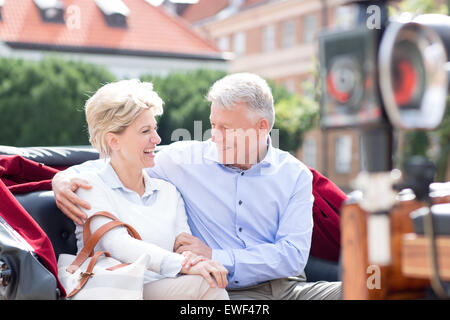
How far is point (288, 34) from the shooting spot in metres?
30.9

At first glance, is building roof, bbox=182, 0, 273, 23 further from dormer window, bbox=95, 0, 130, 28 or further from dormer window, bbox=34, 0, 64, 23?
dormer window, bbox=34, 0, 64, 23

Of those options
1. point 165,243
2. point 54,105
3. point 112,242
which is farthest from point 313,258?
point 54,105

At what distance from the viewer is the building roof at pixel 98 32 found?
73.0 feet

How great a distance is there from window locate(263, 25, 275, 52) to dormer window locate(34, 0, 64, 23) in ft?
38.0

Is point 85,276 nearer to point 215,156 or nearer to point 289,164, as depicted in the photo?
point 215,156

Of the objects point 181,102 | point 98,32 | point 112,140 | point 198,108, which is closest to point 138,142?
point 112,140

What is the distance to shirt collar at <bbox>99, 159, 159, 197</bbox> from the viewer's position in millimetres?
2490

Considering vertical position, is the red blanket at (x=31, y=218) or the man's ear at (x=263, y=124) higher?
the man's ear at (x=263, y=124)

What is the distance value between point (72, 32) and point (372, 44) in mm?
22943

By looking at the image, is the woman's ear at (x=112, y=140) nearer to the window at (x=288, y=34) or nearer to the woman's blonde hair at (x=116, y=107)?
the woman's blonde hair at (x=116, y=107)

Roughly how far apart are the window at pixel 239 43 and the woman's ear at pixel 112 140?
3144 centimetres

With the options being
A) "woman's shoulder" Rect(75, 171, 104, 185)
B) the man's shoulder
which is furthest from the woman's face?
the man's shoulder

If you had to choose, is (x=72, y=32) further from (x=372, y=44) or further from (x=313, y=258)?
(x=372, y=44)

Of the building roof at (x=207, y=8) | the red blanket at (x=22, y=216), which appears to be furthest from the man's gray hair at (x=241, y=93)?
the building roof at (x=207, y=8)
